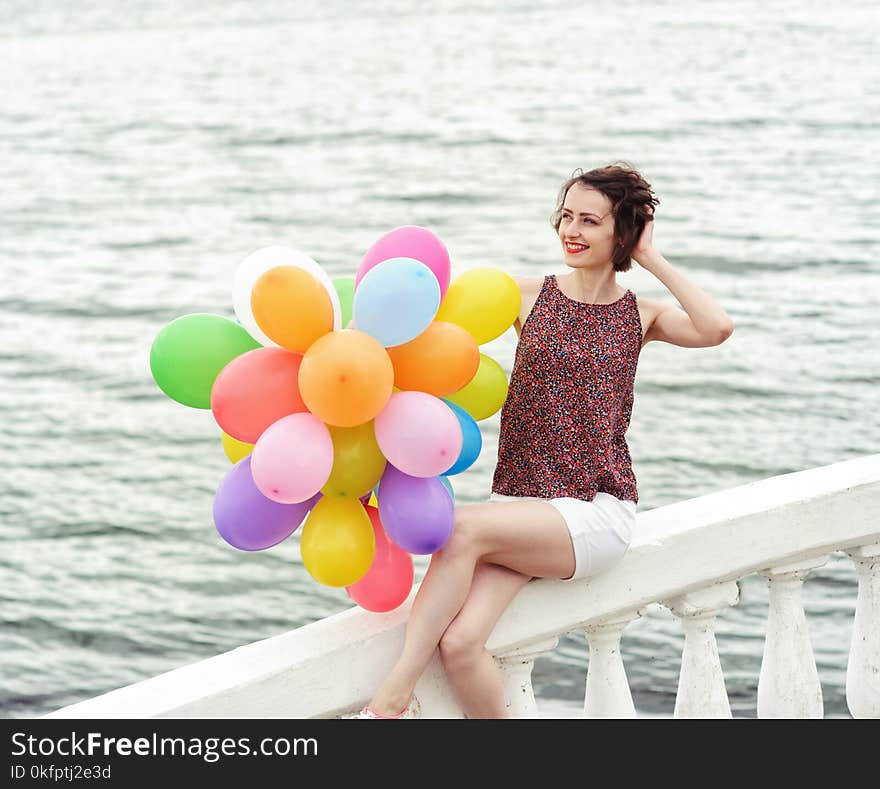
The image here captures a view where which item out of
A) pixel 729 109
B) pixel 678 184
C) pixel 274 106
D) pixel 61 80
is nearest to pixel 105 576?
pixel 678 184

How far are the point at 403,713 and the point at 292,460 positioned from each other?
1.50 ft

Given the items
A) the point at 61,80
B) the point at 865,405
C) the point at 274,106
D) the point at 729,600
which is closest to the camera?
the point at 729,600

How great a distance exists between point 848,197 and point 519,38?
8.87 meters

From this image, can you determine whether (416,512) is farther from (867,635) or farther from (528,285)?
(867,635)

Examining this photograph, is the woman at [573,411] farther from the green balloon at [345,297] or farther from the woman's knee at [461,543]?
the green balloon at [345,297]

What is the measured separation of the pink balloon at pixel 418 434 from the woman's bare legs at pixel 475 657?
25 centimetres

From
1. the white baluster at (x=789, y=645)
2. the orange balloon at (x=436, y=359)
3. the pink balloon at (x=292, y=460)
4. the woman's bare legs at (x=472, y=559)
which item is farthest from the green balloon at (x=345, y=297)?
the white baluster at (x=789, y=645)

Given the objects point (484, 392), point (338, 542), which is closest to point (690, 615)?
point (484, 392)

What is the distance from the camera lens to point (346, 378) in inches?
79.6

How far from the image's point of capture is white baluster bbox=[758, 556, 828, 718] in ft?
7.88

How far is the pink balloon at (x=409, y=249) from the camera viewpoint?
2.24 metres

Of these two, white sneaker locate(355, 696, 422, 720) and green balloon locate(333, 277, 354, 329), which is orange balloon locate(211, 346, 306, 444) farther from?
white sneaker locate(355, 696, 422, 720)
